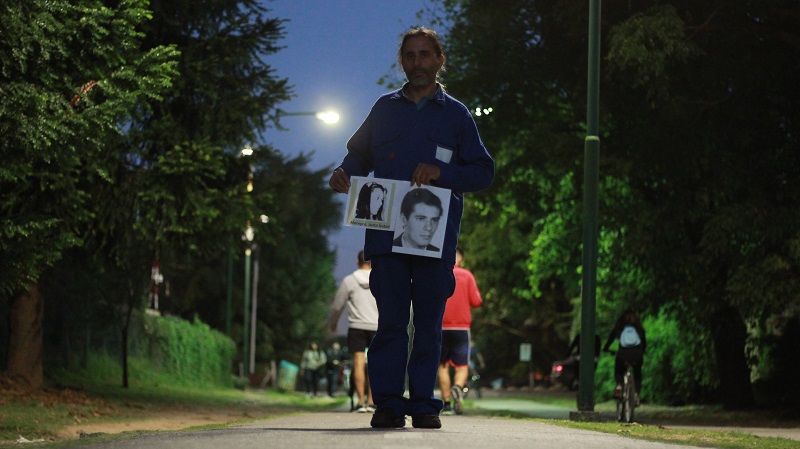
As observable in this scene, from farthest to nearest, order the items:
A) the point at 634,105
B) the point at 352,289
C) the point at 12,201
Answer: the point at 634,105 < the point at 352,289 < the point at 12,201

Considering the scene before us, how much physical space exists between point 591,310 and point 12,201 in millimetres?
6437

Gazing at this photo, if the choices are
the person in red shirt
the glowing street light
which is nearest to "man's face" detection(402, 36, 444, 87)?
the person in red shirt

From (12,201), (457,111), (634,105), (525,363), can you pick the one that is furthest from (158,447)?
(525,363)

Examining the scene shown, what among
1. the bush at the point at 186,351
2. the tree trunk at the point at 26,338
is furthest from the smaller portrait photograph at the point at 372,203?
the bush at the point at 186,351

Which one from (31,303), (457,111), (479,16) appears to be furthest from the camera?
(479,16)

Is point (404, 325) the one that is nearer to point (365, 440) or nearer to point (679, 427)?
point (365, 440)

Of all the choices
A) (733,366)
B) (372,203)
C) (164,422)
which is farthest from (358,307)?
(733,366)

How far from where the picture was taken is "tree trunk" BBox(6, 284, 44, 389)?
18.4 meters

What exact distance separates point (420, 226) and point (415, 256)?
0.26 m

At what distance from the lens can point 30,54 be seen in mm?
13094

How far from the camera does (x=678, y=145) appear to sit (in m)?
20.5

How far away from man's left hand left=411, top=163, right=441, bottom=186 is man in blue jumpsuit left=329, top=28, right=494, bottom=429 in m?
0.11

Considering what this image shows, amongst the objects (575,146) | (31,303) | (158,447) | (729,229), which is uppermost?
(575,146)

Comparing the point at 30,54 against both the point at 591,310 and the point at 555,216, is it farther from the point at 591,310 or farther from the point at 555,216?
the point at 555,216
